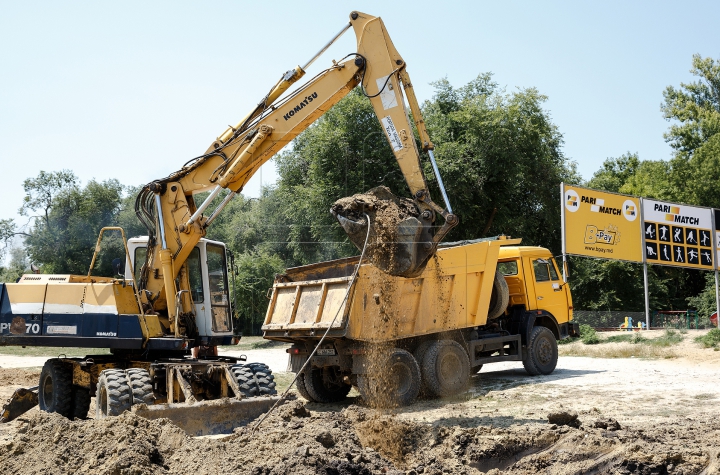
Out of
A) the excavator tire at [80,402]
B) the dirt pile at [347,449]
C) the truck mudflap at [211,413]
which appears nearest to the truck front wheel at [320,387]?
the excavator tire at [80,402]

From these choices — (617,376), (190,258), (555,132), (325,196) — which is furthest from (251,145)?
(555,132)

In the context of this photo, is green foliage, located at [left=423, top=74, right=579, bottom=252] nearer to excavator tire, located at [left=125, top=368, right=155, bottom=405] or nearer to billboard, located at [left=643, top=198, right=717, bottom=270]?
billboard, located at [left=643, top=198, right=717, bottom=270]

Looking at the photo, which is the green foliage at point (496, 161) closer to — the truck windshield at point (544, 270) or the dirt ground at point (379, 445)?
the truck windshield at point (544, 270)

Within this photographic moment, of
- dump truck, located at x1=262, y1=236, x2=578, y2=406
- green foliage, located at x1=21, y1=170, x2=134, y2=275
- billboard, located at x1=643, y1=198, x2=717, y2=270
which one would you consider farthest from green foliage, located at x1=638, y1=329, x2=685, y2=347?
green foliage, located at x1=21, y1=170, x2=134, y2=275

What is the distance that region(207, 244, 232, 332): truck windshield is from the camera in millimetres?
10789

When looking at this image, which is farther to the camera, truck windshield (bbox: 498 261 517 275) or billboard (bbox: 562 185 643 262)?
billboard (bbox: 562 185 643 262)

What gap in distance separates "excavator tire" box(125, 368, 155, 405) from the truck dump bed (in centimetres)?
315

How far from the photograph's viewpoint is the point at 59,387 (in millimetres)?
10547

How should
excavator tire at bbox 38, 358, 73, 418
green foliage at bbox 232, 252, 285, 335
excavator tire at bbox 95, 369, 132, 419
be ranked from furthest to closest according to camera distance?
green foliage at bbox 232, 252, 285, 335 → excavator tire at bbox 38, 358, 73, 418 → excavator tire at bbox 95, 369, 132, 419

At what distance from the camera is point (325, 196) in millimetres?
25734

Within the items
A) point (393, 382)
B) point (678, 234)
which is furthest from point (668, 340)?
point (393, 382)

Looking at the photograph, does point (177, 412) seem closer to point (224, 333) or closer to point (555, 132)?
point (224, 333)

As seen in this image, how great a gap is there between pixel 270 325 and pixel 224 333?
157 centimetres

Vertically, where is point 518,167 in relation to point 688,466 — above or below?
above
